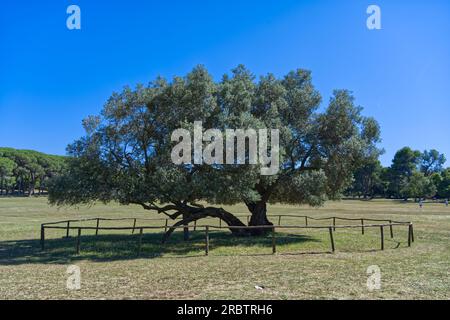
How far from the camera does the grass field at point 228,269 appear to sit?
9.52m

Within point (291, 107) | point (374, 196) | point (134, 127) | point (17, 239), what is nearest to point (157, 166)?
point (134, 127)

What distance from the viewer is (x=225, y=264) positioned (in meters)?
13.8

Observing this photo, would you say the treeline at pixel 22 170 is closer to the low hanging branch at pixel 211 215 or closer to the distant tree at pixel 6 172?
the distant tree at pixel 6 172

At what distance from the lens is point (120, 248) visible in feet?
60.3

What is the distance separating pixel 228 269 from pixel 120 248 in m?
7.87

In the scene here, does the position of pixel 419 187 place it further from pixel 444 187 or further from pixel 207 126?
pixel 207 126

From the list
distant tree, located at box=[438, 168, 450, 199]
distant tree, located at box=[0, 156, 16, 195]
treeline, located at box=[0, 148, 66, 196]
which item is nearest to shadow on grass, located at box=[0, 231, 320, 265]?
distant tree, located at box=[438, 168, 450, 199]

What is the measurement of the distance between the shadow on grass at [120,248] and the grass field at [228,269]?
1.8 inches

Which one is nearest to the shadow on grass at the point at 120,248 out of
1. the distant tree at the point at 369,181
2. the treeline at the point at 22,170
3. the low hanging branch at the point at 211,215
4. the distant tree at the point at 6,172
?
the low hanging branch at the point at 211,215

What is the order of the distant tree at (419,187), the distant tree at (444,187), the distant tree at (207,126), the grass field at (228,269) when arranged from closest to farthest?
1. the grass field at (228,269)
2. the distant tree at (207,126)
3. the distant tree at (419,187)
4. the distant tree at (444,187)

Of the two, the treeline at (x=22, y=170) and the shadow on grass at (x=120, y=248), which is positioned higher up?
the treeline at (x=22, y=170)

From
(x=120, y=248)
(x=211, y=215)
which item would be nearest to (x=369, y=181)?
(x=211, y=215)

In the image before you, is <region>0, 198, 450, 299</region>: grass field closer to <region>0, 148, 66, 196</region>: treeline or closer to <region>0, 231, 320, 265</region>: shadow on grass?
<region>0, 231, 320, 265</region>: shadow on grass
